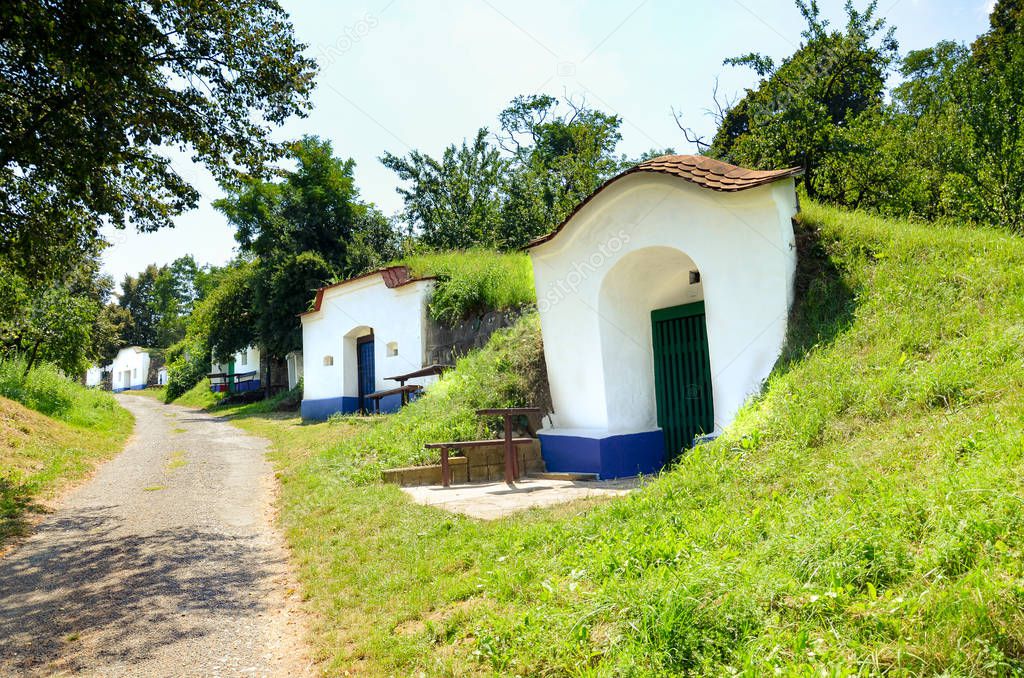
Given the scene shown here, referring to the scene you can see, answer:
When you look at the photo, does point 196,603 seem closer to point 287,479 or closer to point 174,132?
point 287,479

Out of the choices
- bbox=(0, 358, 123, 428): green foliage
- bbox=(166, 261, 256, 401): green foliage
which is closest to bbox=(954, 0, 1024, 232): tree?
bbox=(0, 358, 123, 428): green foliage

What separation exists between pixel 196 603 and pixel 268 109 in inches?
271

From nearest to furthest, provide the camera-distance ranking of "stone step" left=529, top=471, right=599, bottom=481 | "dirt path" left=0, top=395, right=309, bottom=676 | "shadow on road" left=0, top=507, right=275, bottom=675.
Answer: "dirt path" left=0, top=395, right=309, bottom=676, "shadow on road" left=0, top=507, right=275, bottom=675, "stone step" left=529, top=471, right=599, bottom=481

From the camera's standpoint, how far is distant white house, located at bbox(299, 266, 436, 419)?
15.6 m

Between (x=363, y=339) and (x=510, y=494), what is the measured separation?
12149 millimetres

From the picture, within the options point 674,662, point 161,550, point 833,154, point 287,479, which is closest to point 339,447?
point 287,479

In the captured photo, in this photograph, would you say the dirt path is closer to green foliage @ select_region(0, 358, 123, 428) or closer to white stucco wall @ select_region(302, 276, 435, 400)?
green foliage @ select_region(0, 358, 123, 428)

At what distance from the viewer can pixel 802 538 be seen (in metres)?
3.07

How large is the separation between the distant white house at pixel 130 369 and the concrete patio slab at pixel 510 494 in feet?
173

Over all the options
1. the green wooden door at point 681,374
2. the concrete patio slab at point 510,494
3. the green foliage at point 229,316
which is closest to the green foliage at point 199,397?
the green foliage at point 229,316

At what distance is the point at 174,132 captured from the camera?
27.2ft

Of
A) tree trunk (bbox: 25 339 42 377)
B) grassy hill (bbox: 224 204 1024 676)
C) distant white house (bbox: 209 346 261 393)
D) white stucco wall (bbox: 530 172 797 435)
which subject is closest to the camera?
grassy hill (bbox: 224 204 1024 676)

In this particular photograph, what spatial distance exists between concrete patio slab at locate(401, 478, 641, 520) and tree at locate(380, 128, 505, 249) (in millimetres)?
14523

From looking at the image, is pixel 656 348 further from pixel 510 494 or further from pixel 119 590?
pixel 119 590
